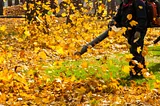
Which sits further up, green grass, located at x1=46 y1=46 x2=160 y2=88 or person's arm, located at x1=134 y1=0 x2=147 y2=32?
person's arm, located at x1=134 y1=0 x2=147 y2=32

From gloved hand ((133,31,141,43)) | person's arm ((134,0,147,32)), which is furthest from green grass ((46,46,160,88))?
person's arm ((134,0,147,32))

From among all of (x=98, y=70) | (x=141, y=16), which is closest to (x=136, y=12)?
(x=141, y=16)

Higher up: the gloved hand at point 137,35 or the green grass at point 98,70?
the gloved hand at point 137,35

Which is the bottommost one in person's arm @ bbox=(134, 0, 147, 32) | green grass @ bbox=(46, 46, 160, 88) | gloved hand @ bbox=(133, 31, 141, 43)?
green grass @ bbox=(46, 46, 160, 88)

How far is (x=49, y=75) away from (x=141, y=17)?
8.34ft

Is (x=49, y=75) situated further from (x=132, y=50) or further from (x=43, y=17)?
(x=43, y=17)

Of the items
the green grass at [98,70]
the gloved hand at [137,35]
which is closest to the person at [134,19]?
the gloved hand at [137,35]

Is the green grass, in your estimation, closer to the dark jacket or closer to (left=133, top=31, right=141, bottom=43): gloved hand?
(left=133, top=31, right=141, bottom=43): gloved hand

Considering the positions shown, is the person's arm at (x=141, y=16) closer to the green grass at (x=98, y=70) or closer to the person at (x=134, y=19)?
the person at (x=134, y=19)

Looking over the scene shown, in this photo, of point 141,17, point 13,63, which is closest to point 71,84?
point 141,17

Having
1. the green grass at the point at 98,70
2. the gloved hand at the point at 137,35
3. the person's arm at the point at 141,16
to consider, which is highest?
the person's arm at the point at 141,16

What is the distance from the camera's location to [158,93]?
6.68 meters

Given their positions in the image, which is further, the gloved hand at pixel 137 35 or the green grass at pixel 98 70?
the green grass at pixel 98 70

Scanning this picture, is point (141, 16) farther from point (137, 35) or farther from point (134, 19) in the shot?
point (137, 35)
